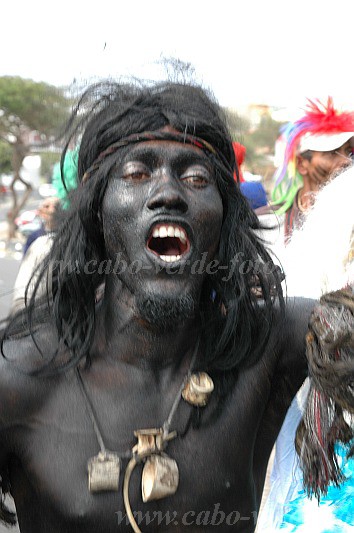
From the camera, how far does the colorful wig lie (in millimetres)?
4551

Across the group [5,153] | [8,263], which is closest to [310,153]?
[8,263]

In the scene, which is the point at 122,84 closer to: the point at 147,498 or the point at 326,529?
the point at 147,498

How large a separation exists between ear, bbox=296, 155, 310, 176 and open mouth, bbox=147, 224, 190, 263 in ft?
9.13

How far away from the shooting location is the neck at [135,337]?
1959mm

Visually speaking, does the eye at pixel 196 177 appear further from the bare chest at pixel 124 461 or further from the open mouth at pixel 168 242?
the bare chest at pixel 124 461

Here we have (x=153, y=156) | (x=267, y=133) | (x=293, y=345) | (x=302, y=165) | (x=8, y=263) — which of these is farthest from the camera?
(x=267, y=133)

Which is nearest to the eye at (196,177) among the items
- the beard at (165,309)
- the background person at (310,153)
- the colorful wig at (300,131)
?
the beard at (165,309)

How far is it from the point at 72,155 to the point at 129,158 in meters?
0.36

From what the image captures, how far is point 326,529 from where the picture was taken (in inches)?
101

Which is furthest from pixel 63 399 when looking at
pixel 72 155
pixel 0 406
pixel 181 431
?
pixel 72 155

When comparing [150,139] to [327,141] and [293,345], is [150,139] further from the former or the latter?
[327,141]

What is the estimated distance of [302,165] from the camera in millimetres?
4652

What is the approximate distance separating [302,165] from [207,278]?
2.71m

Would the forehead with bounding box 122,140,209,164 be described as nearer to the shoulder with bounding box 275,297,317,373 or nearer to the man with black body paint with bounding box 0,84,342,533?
the man with black body paint with bounding box 0,84,342,533
